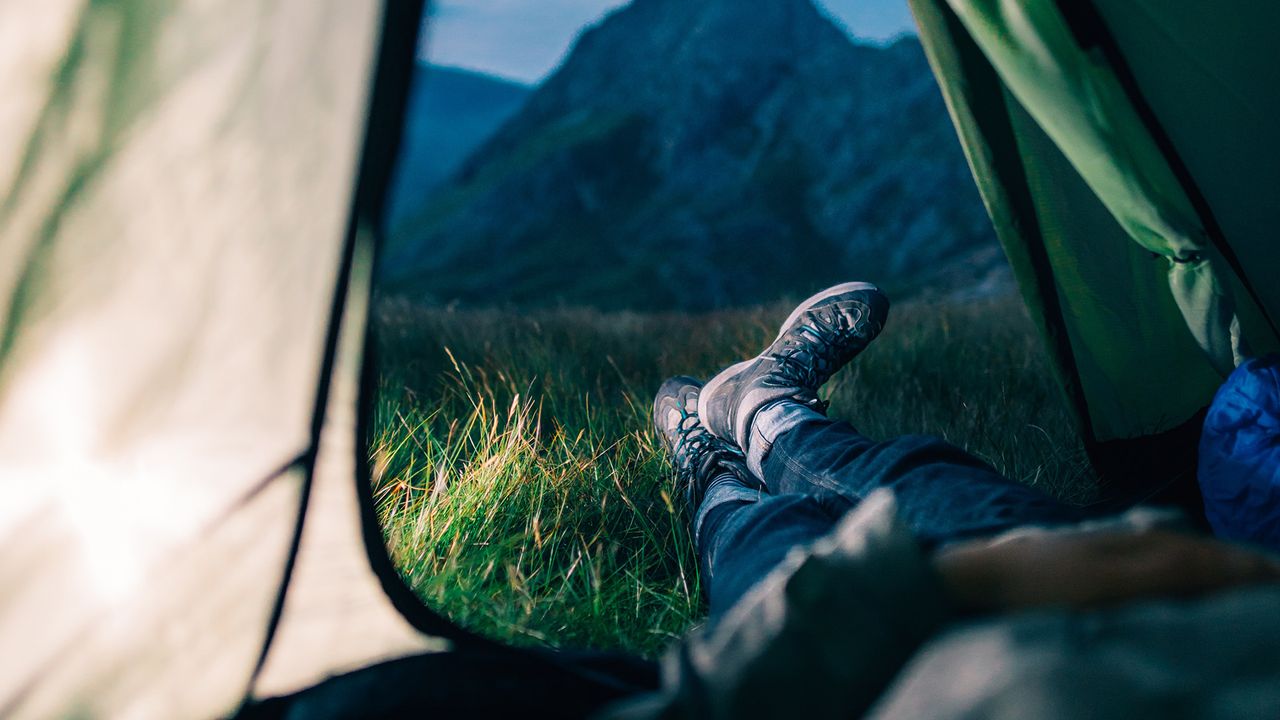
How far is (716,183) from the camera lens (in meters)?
44.6

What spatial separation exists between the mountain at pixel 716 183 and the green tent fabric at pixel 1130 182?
28.7 metres

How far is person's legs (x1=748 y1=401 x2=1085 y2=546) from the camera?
34.0 inches

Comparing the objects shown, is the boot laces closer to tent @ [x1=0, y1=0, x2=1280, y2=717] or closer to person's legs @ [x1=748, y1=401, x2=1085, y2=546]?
person's legs @ [x1=748, y1=401, x2=1085, y2=546]

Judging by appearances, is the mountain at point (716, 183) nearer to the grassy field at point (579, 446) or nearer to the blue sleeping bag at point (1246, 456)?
the grassy field at point (579, 446)

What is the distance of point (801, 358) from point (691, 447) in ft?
1.19

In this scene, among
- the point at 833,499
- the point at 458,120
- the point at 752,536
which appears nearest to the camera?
the point at 752,536

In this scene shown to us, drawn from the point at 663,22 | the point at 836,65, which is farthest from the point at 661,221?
the point at 663,22

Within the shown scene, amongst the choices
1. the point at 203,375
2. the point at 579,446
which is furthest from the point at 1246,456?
the point at 203,375

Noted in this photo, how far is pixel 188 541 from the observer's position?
68 centimetres

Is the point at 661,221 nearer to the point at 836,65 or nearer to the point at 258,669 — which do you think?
the point at 836,65

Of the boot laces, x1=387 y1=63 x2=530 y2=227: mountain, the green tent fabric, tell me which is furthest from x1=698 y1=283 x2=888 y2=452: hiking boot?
x1=387 y1=63 x2=530 y2=227: mountain

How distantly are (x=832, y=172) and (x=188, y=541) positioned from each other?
46.1 m

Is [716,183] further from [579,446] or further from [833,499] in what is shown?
[833,499]

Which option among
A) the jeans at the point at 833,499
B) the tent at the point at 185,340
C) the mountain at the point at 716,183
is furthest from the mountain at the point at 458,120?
the tent at the point at 185,340
